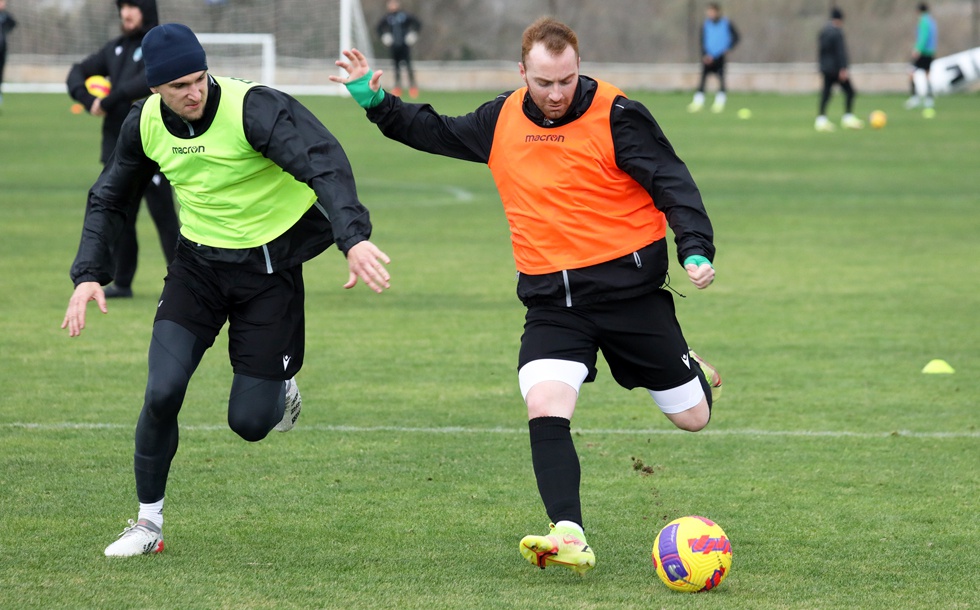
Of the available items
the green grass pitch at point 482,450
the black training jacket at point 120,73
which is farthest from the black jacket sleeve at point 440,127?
the black training jacket at point 120,73

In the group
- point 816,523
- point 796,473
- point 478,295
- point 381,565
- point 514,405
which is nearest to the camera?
point 381,565

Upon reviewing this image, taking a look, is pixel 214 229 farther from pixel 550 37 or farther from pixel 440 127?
pixel 550 37

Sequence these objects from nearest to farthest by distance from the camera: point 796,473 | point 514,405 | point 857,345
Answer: point 796,473 < point 514,405 < point 857,345

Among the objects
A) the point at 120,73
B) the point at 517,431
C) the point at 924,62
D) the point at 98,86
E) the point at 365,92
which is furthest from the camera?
the point at 924,62

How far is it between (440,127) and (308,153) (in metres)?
0.62

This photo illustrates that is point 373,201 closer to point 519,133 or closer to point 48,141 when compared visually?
point 48,141

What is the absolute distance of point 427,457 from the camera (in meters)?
7.10

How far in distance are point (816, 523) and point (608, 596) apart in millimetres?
1376

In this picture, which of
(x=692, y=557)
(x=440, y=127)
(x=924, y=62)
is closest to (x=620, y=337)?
(x=692, y=557)

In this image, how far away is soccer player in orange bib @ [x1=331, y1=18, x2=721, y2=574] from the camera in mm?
5230

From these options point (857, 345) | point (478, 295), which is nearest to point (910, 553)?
point (857, 345)

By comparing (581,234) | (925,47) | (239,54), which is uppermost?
(581,234)

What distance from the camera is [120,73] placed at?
447 inches

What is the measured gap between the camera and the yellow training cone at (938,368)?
30.2 ft
